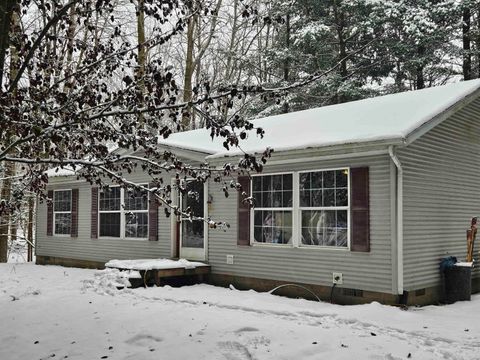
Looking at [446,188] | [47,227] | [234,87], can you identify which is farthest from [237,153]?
[47,227]

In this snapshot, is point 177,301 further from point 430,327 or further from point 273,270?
point 430,327

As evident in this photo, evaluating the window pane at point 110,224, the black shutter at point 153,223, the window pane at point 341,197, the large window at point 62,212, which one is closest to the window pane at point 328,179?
the window pane at point 341,197

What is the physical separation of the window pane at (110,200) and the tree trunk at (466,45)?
45.5ft

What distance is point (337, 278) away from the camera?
8547 millimetres

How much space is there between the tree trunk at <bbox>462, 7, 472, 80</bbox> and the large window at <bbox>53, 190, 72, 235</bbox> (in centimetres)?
1511

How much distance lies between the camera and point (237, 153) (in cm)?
978

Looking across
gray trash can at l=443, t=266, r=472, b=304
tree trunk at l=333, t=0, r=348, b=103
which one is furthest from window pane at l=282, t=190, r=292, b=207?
tree trunk at l=333, t=0, r=348, b=103

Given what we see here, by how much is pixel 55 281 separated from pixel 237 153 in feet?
17.4

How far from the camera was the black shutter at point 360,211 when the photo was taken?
820cm

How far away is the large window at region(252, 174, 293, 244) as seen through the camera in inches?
375

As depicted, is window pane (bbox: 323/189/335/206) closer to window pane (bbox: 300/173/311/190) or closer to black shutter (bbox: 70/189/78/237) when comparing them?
window pane (bbox: 300/173/311/190)

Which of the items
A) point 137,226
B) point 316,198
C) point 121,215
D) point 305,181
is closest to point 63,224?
point 121,215

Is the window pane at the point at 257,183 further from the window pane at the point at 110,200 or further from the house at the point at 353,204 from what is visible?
the window pane at the point at 110,200

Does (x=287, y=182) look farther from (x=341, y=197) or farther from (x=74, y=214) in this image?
(x=74, y=214)
